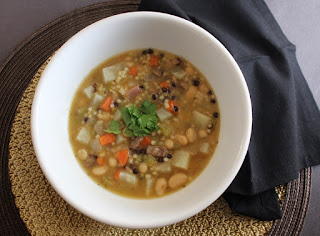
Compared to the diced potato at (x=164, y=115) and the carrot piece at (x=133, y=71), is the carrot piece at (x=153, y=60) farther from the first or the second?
the diced potato at (x=164, y=115)

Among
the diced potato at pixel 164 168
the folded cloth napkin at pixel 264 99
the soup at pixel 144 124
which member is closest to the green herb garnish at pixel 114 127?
the soup at pixel 144 124

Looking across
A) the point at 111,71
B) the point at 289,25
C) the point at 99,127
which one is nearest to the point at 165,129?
the point at 99,127

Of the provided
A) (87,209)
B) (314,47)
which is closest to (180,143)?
(87,209)

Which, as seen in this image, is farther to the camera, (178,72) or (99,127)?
(178,72)

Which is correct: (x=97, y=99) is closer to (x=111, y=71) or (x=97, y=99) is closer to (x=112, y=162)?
(x=111, y=71)

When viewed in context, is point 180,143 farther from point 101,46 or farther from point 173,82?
point 101,46

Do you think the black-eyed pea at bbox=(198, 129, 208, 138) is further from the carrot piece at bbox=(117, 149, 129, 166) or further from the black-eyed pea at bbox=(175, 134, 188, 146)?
the carrot piece at bbox=(117, 149, 129, 166)
